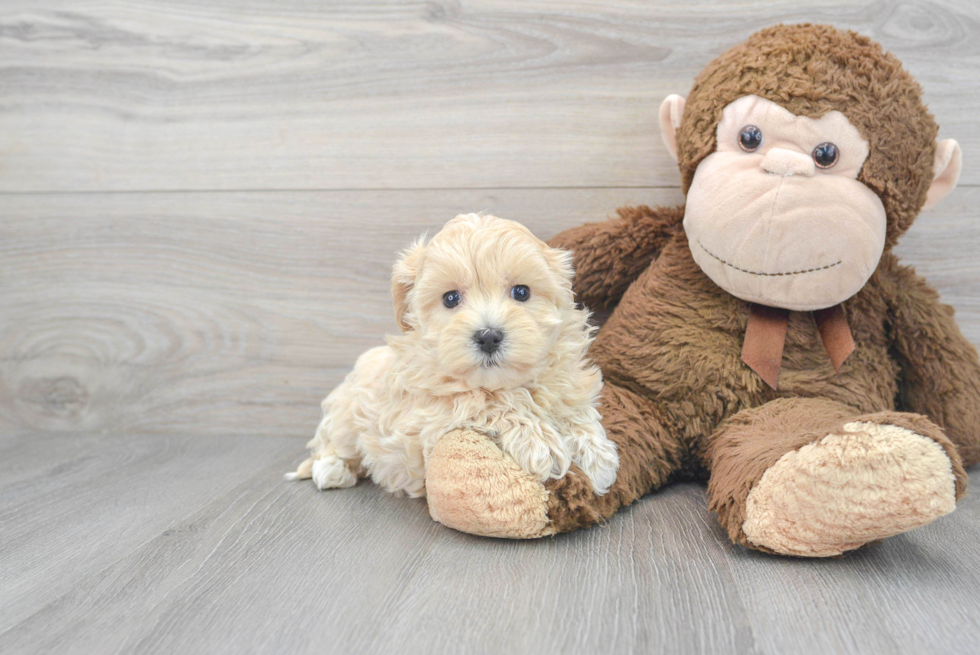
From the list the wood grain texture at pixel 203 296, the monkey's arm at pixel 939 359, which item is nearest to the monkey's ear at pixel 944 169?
the monkey's arm at pixel 939 359

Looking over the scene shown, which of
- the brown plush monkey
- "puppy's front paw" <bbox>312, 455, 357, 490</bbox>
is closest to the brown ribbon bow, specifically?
the brown plush monkey

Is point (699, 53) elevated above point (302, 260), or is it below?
above

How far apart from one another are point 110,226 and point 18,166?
202 mm

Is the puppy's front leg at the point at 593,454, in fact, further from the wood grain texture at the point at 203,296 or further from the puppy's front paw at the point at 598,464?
the wood grain texture at the point at 203,296

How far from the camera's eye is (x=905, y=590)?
64 cm

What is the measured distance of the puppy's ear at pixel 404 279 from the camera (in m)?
0.82

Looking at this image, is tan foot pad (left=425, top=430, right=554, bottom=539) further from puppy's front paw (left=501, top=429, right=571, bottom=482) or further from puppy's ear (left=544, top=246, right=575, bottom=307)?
puppy's ear (left=544, top=246, right=575, bottom=307)

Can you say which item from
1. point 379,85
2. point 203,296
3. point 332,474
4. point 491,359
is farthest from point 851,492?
point 203,296

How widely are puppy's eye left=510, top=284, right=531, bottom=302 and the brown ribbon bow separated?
0.34 meters

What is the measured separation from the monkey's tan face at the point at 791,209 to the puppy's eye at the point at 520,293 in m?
0.28

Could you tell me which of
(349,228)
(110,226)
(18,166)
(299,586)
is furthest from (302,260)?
(299,586)

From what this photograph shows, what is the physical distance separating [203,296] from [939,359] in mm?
1169

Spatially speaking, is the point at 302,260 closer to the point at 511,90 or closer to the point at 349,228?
the point at 349,228

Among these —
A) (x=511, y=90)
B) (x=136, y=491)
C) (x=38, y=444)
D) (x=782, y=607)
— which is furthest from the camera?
(x=38, y=444)
